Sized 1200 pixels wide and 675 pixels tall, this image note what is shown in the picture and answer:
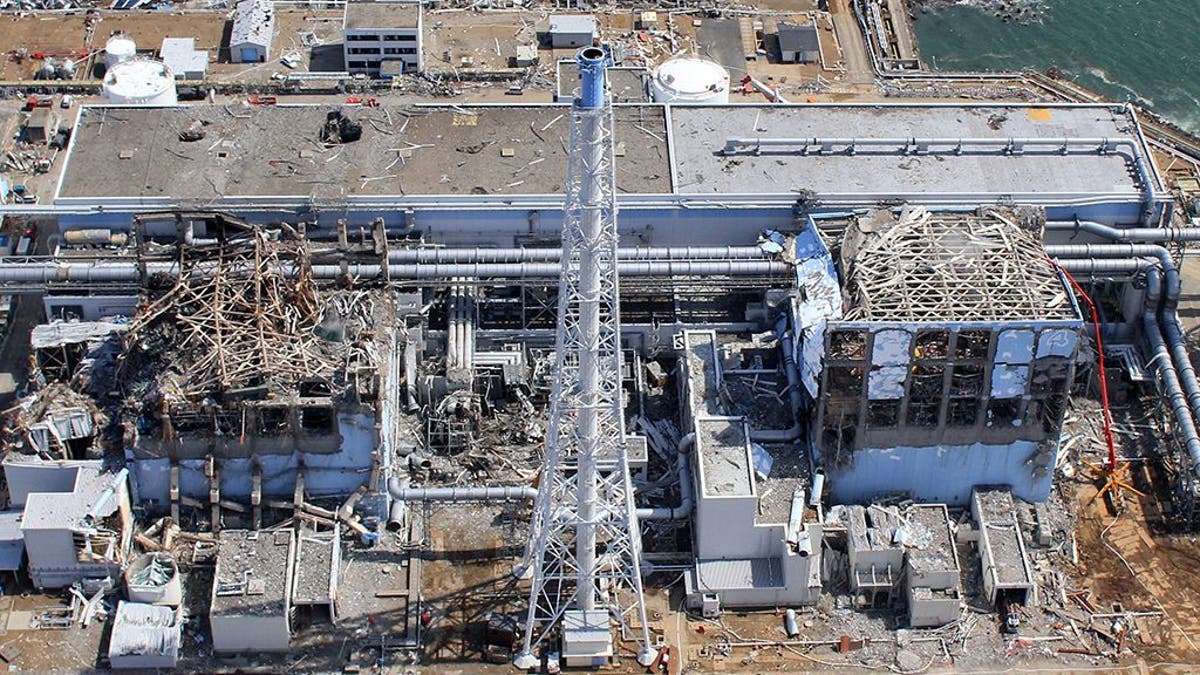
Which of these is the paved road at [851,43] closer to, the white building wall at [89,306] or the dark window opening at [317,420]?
the white building wall at [89,306]

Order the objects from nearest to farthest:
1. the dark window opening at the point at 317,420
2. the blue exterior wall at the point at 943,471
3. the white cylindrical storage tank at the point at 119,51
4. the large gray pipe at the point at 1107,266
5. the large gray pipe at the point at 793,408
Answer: the dark window opening at the point at 317,420 < the blue exterior wall at the point at 943,471 < the large gray pipe at the point at 793,408 < the large gray pipe at the point at 1107,266 < the white cylindrical storage tank at the point at 119,51

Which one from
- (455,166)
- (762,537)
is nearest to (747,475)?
(762,537)

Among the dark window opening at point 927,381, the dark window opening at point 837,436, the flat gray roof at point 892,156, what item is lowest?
the dark window opening at point 837,436

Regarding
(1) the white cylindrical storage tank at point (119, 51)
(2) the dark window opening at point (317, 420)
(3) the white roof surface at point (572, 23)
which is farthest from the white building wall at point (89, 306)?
(3) the white roof surface at point (572, 23)

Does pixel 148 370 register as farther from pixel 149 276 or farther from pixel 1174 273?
pixel 1174 273

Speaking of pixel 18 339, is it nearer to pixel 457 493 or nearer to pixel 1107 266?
pixel 457 493
